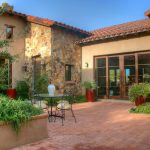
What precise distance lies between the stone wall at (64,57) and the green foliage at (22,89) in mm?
1900

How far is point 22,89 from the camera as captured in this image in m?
Result: 13.0

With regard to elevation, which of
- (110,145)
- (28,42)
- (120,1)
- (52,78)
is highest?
(120,1)

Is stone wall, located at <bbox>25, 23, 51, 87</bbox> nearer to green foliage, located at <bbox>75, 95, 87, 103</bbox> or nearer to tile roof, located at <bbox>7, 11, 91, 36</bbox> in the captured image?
tile roof, located at <bbox>7, 11, 91, 36</bbox>

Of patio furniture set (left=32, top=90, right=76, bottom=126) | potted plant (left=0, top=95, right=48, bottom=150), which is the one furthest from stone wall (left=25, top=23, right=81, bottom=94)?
potted plant (left=0, top=95, right=48, bottom=150)

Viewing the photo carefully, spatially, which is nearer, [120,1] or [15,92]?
[15,92]

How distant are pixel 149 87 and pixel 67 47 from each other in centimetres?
514

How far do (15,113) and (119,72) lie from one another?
8298 millimetres

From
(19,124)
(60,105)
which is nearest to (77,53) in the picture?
(60,105)

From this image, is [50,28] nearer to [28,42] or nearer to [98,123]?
[28,42]

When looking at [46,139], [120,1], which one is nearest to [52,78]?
[46,139]

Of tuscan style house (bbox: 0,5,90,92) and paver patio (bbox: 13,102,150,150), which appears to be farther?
tuscan style house (bbox: 0,5,90,92)

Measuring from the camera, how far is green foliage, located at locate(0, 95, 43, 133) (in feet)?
15.5

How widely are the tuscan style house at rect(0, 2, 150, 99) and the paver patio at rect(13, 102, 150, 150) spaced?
4568mm

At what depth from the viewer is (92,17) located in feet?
76.7
